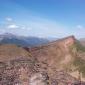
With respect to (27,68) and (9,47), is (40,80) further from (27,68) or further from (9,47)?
(9,47)

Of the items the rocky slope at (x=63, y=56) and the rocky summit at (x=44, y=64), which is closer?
the rocky summit at (x=44, y=64)

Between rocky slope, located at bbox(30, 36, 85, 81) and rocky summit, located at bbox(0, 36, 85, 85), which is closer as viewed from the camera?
rocky summit, located at bbox(0, 36, 85, 85)

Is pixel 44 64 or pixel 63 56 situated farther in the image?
pixel 63 56

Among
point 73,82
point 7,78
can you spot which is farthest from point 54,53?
point 7,78

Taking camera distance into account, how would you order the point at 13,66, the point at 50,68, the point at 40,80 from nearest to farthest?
the point at 40,80, the point at 13,66, the point at 50,68

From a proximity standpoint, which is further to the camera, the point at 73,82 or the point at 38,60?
the point at 38,60

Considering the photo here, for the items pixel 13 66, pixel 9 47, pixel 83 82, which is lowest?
pixel 83 82

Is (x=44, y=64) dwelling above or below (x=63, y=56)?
below

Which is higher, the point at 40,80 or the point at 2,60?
the point at 2,60
